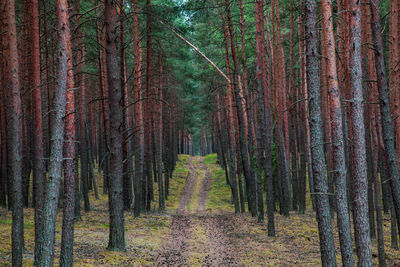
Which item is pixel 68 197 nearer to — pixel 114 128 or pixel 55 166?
pixel 55 166

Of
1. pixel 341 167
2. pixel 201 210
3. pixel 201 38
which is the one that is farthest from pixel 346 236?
pixel 201 38

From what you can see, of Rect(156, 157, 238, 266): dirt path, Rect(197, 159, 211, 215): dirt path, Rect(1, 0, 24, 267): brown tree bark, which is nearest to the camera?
Rect(1, 0, 24, 267): brown tree bark

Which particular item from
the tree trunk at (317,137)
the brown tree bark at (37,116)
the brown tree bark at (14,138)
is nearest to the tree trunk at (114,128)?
the brown tree bark at (37,116)

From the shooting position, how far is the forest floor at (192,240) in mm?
9656

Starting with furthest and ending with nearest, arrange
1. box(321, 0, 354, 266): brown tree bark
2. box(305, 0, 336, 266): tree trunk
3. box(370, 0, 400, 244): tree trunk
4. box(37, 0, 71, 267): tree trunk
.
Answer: box(370, 0, 400, 244): tree trunk
box(305, 0, 336, 266): tree trunk
box(321, 0, 354, 266): brown tree bark
box(37, 0, 71, 267): tree trunk

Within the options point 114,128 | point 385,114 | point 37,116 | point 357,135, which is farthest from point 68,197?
point 385,114

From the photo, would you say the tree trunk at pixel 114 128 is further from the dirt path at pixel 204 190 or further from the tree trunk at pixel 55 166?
the dirt path at pixel 204 190

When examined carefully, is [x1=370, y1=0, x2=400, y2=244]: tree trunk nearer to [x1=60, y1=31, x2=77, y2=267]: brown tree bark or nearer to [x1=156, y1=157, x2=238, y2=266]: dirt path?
[x1=156, y1=157, x2=238, y2=266]: dirt path

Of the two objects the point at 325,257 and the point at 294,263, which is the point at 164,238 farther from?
the point at 325,257

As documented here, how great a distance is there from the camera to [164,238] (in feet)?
42.6

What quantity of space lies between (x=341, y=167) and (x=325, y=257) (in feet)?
6.22

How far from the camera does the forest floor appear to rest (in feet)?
31.7

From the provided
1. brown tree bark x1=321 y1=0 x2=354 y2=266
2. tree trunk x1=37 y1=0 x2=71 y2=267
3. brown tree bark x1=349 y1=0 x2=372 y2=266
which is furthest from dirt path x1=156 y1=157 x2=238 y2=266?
tree trunk x1=37 y1=0 x2=71 y2=267

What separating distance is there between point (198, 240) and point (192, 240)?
0.22m
